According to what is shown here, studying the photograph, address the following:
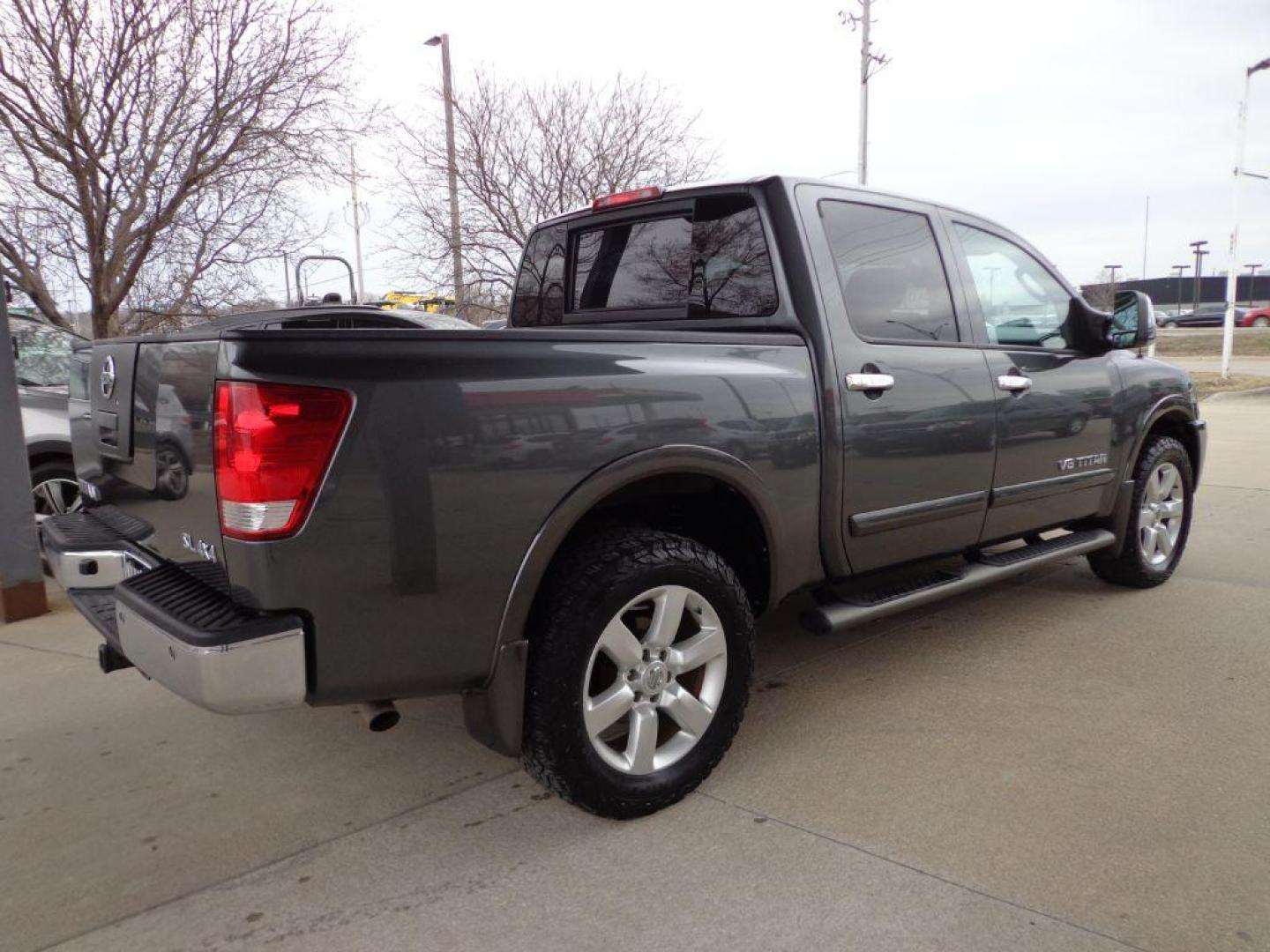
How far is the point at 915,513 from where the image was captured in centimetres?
344

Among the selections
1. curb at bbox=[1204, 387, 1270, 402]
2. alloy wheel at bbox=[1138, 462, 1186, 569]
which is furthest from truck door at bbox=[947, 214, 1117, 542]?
curb at bbox=[1204, 387, 1270, 402]

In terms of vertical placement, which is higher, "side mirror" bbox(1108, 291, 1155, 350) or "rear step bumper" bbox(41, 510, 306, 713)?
"side mirror" bbox(1108, 291, 1155, 350)

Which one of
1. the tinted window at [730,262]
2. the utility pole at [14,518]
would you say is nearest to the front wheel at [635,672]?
the tinted window at [730,262]

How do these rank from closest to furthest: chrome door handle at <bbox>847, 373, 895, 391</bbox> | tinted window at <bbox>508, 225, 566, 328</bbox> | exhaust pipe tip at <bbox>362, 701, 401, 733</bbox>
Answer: exhaust pipe tip at <bbox>362, 701, 401, 733</bbox>
chrome door handle at <bbox>847, 373, 895, 391</bbox>
tinted window at <bbox>508, 225, 566, 328</bbox>

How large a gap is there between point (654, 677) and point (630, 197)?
6.18 feet

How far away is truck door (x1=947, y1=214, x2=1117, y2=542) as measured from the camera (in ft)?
12.5

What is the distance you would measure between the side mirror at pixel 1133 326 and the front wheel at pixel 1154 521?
0.68 meters

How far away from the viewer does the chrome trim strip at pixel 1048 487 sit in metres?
3.83

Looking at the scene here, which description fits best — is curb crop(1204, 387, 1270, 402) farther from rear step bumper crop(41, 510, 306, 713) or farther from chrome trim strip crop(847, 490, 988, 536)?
rear step bumper crop(41, 510, 306, 713)

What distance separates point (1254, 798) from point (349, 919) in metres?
2.54

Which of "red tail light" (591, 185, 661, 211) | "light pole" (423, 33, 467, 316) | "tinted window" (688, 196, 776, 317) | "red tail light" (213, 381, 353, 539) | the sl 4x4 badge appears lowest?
the sl 4x4 badge

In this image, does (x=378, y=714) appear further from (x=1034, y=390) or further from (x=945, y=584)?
(x=1034, y=390)

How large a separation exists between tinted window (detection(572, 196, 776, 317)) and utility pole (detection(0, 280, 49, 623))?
2936 millimetres

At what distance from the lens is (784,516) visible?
9.91 ft
